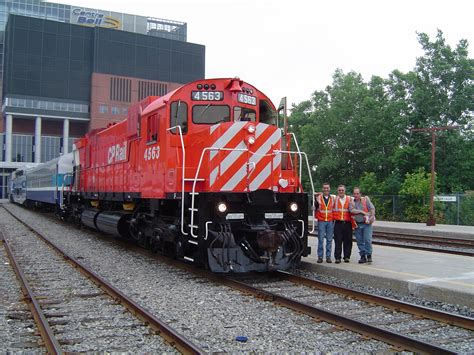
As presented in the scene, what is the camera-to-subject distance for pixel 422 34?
110 feet

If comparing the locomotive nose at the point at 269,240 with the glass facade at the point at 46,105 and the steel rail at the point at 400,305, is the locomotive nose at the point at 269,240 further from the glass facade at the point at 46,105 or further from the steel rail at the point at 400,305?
the glass facade at the point at 46,105

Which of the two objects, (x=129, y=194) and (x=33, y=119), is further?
(x=33, y=119)

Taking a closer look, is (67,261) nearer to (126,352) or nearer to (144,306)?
(144,306)

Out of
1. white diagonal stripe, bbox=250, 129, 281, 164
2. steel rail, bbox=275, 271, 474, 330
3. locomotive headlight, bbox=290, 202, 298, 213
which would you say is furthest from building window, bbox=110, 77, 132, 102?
steel rail, bbox=275, 271, 474, 330

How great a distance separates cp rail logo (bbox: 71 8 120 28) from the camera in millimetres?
91125

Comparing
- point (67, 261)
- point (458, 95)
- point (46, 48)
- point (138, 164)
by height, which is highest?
point (46, 48)

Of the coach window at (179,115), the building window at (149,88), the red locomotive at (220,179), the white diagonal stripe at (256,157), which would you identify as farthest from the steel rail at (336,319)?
the building window at (149,88)

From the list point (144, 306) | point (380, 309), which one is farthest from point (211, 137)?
point (380, 309)

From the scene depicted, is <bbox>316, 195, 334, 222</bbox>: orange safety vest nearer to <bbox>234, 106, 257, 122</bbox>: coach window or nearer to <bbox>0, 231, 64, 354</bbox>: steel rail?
<bbox>234, 106, 257, 122</bbox>: coach window

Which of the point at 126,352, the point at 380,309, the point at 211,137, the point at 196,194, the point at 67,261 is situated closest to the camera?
the point at 126,352

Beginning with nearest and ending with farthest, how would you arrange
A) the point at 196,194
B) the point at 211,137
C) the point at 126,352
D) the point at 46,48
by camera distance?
the point at 126,352 < the point at 196,194 < the point at 211,137 < the point at 46,48

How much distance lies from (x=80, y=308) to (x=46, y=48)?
80379mm

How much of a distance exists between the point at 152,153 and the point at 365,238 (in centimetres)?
473

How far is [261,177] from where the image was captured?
898 cm
